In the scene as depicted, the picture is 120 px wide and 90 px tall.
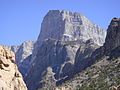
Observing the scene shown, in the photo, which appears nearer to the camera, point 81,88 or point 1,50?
point 1,50

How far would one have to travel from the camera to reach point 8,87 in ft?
129

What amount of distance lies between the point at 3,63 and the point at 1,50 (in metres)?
1.33

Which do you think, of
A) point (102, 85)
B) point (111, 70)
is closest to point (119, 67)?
point (111, 70)

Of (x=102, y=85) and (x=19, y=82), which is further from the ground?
(x=19, y=82)

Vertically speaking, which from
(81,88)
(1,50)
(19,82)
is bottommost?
(81,88)

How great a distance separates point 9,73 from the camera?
4066 centimetres

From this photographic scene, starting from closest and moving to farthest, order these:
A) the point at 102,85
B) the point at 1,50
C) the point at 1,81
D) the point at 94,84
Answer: the point at 1,81
the point at 1,50
the point at 102,85
the point at 94,84

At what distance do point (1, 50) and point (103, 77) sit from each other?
15221cm

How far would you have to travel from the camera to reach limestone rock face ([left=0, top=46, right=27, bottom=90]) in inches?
1570

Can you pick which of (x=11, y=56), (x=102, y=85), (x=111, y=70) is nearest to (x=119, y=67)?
(x=111, y=70)

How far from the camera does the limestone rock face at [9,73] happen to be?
39875mm

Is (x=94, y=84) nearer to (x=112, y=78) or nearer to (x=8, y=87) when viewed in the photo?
(x=112, y=78)

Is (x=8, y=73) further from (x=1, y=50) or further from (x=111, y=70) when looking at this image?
(x=111, y=70)

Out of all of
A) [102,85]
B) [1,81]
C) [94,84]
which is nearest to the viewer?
Answer: [1,81]
